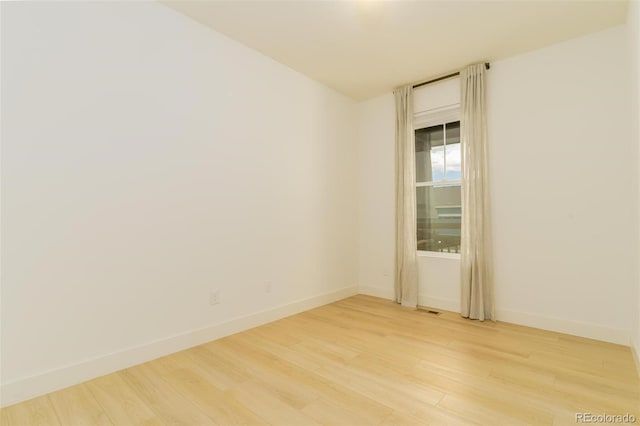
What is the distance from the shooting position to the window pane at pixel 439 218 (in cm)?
385

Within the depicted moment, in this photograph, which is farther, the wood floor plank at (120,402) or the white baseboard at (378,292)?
the white baseboard at (378,292)

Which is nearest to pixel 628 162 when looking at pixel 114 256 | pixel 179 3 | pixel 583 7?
pixel 583 7

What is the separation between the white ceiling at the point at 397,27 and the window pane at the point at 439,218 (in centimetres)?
149

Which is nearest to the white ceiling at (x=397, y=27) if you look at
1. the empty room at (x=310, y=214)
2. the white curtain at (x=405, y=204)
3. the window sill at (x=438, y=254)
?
the empty room at (x=310, y=214)

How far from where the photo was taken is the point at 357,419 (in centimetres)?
167

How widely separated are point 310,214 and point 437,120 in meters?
2.04

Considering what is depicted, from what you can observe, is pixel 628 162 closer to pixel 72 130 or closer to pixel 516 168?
pixel 516 168

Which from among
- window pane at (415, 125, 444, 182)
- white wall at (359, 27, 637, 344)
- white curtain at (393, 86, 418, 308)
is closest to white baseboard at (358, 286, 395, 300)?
white curtain at (393, 86, 418, 308)

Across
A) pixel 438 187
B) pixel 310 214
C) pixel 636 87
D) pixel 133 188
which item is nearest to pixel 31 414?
pixel 133 188

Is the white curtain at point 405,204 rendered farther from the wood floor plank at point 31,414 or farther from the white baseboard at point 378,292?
the wood floor plank at point 31,414

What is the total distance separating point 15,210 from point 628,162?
4.67m

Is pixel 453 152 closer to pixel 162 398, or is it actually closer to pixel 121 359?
pixel 162 398

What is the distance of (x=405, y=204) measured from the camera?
403 centimetres

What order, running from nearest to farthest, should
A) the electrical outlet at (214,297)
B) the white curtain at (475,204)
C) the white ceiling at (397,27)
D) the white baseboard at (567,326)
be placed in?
1. the white ceiling at (397,27)
2. the white baseboard at (567,326)
3. the electrical outlet at (214,297)
4. the white curtain at (475,204)
